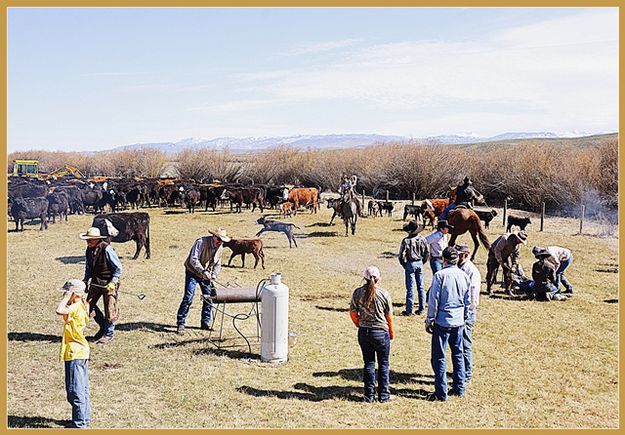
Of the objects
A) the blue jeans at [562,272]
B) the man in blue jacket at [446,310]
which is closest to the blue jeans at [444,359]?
the man in blue jacket at [446,310]

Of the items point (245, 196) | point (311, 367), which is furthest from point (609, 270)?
point (245, 196)

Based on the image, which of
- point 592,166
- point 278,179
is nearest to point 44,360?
point 592,166

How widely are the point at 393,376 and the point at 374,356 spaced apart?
1186 mm

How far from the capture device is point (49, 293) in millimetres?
12414

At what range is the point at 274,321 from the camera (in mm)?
8305

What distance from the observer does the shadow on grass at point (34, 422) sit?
6.44 meters

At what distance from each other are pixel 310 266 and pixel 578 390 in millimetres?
9050

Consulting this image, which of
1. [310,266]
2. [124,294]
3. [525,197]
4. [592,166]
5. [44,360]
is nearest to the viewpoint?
[44,360]

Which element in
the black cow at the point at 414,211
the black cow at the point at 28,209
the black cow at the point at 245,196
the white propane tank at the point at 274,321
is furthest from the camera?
the black cow at the point at 245,196

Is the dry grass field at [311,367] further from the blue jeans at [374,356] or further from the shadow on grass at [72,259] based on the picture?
the shadow on grass at [72,259]

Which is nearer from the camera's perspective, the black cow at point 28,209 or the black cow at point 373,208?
the black cow at point 28,209

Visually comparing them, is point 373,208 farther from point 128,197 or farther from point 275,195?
point 128,197

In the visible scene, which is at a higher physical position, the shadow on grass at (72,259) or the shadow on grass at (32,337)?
the shadow on grass at (72,259)

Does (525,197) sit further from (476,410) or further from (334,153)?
(476,410)
